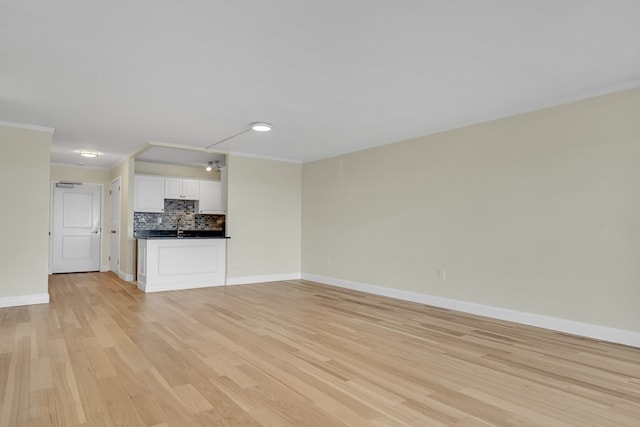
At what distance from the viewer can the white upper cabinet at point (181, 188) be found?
7633 millimetres

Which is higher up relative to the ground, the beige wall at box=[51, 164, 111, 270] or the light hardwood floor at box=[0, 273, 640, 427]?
the beige wall at box=[51, 164, 111, 270]

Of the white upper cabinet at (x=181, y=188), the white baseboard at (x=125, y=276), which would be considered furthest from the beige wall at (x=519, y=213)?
the white baseboard at (x=125, y=276)

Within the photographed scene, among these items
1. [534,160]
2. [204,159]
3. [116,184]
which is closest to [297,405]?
[534,160]

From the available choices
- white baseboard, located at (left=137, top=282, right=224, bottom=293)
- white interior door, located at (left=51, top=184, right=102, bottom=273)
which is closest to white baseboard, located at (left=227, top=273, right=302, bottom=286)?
white baseboard, located at (left=137, top=282, right=224, bottom=293)

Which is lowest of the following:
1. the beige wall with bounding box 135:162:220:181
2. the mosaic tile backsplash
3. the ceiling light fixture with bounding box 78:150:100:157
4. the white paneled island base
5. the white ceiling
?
the white paneled island base

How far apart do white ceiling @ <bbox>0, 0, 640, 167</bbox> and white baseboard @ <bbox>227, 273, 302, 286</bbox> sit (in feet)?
9.54

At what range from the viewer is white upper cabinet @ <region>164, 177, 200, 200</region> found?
7.63 meters

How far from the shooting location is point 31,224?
15.7ft

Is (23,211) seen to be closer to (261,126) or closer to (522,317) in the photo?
(261,126)

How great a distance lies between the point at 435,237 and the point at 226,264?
3588 millimetres

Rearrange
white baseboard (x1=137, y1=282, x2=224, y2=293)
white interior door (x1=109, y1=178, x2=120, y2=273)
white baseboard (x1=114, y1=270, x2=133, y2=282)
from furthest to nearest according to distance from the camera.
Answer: white interior door (x1=109, y1=178, x2=120, y2=273) < white baseboard (x1=114, y1=270, x2=133, y2=282) < white baseboard (x1=137, y1=282, x2=224, y2=293)

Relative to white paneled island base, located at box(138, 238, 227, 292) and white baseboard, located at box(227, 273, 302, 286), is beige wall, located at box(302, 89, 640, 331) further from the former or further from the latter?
white paneled island base, located at box(138, 238, 227, 292)

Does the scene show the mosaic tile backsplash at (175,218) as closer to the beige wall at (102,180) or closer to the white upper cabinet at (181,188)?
the white upper cabinet at (181,188)

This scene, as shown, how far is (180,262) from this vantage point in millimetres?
6027
